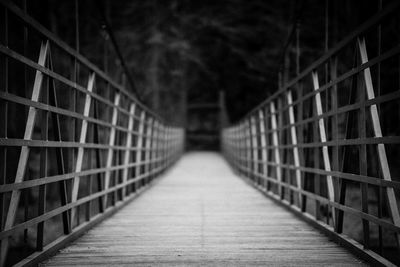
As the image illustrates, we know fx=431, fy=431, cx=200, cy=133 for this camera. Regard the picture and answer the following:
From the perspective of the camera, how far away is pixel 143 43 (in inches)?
650

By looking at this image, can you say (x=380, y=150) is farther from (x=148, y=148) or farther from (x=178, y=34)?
(x=178, y=34)

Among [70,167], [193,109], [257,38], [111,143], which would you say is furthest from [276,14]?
[70,167]

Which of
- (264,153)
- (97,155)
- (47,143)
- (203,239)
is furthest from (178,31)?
(47,143)

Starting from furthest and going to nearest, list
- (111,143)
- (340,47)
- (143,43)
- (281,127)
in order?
(143,43) → (281,127) → (111,143) → (340,47)

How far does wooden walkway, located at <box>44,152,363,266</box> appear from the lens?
2.79 metres

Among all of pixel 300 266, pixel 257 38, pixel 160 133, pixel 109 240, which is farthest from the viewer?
pixel 257 38

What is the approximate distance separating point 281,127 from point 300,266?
3.04 metres

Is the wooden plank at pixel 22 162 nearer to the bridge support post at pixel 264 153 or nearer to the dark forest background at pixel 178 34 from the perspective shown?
the bridge support post at pixel 264 153

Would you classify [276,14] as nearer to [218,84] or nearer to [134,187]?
[218,84]

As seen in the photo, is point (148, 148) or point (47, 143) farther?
point (148, 148)

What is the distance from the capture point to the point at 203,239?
342 cm

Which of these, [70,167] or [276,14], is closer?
[70,167]

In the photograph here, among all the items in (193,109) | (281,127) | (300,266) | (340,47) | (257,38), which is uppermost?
(257,38)

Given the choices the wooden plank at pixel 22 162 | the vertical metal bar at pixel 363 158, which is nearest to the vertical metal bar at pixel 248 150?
the vertical metal bar at pixel 363 158
